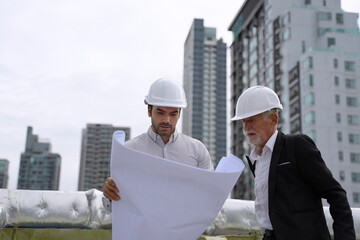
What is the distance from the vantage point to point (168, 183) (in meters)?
2.21

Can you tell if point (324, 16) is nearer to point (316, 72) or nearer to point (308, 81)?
point (316, 72)

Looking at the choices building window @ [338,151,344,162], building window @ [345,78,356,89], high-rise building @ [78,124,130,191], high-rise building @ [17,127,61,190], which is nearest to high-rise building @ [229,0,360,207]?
building window @ [345,78,356,89]

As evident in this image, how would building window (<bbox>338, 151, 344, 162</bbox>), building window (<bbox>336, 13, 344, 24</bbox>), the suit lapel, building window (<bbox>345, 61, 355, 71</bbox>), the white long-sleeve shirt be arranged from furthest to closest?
building window (<bbox>336, 13, 344, 24</bbox>), building window (<bbox>345, 61, 355, 71</bbox>), building window (<bbox>338, 151, 344, 162</bbox>), the white long-sleeve shirt, the suit lapel

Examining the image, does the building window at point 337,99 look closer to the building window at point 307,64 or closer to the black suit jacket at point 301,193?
the building window at point 307,64

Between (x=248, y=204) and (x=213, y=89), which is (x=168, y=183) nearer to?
(x=248, y=204)

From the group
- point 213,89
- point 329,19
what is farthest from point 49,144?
point 329,19

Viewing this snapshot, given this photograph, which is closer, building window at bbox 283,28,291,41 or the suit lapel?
the suit lapel

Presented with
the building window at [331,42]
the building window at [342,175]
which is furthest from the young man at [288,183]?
the building window at [331,42]

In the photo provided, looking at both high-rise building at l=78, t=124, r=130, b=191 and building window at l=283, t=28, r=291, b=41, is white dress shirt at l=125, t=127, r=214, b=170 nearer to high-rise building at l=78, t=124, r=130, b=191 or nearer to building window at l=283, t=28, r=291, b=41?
building window at l=283, t=28, r=291, b=41

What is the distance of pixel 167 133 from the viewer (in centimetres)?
270

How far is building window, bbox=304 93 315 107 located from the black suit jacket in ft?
158

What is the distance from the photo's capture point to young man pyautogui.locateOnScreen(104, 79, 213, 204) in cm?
266

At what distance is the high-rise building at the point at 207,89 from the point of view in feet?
505

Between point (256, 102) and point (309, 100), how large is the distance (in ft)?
159
